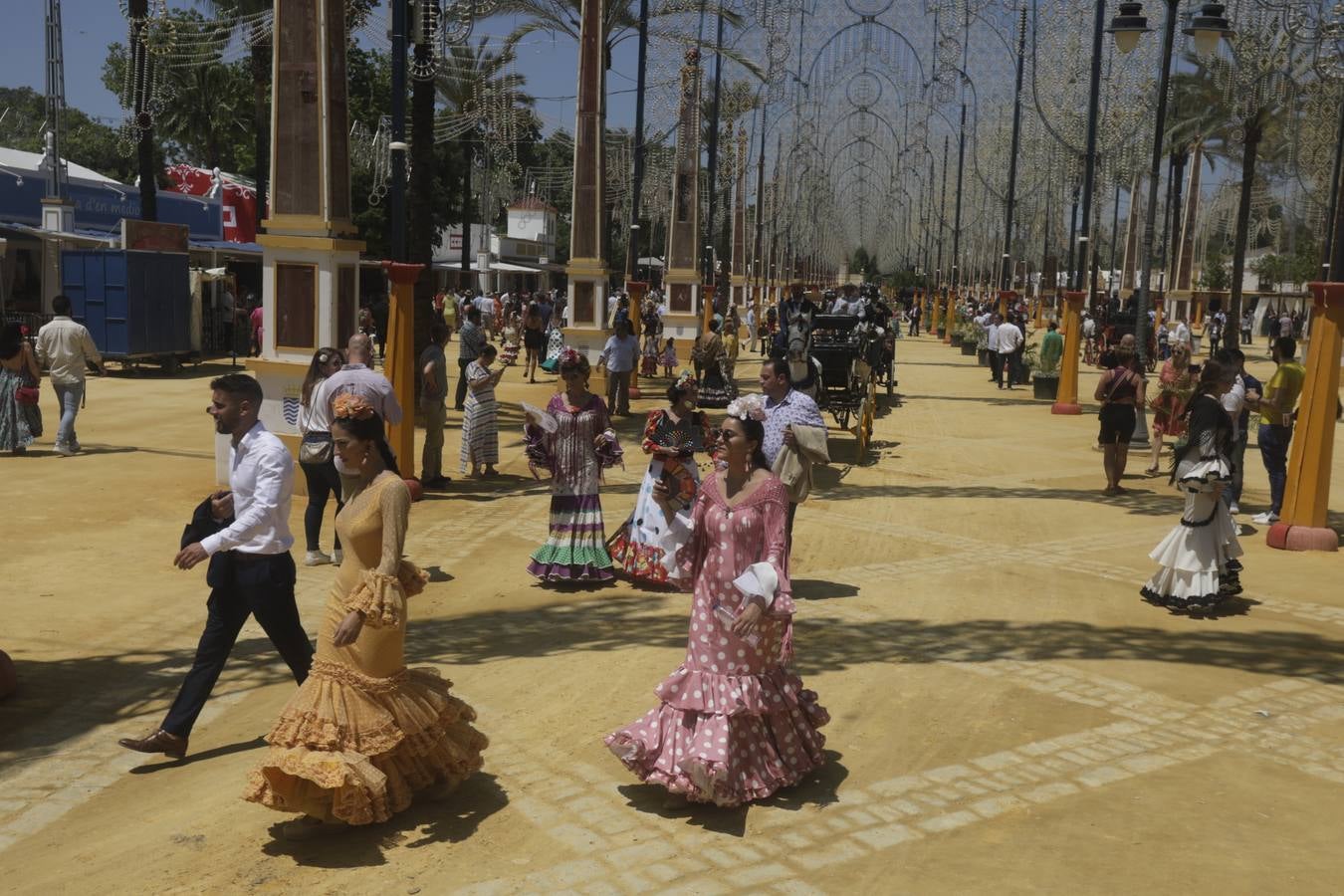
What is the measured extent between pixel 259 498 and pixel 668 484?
13.1 ft

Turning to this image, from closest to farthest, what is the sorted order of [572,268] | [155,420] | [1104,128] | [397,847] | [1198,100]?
1. [397,847]
2. [155,420]
3. [572,268]
4. [1104,128]
5. [1198,100]

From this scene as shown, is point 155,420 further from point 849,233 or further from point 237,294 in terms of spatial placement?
point 849,233

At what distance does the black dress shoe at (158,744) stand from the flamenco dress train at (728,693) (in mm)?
2055

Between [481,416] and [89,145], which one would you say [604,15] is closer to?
[481,416]

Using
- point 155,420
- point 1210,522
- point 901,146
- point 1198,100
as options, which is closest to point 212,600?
point 1210,522

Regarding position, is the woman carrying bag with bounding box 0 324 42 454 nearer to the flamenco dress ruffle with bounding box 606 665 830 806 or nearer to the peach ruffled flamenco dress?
the peach ruffled flamenco dress

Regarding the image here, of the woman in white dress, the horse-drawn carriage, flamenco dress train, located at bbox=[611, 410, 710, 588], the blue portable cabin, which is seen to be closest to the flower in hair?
flamenco dress train, located at bbox=[611, 410, 710, 588]

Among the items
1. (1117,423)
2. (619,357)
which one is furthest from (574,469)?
(619,357)

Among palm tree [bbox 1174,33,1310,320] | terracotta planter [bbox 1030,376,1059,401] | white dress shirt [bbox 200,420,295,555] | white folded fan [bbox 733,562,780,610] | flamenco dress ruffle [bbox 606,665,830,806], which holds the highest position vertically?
palm tree [bbox 1174,33,1310,320]

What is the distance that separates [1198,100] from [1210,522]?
116 feet

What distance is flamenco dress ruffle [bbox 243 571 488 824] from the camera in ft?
15.8

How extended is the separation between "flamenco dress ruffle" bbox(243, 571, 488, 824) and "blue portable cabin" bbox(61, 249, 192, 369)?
23328 mm

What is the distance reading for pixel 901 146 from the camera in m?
48.2

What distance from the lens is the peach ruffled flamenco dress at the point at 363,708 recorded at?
485 centimetres
